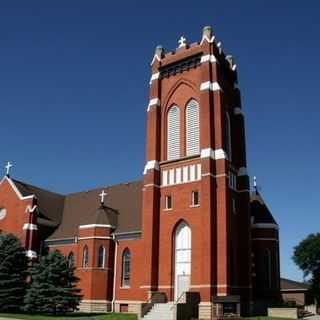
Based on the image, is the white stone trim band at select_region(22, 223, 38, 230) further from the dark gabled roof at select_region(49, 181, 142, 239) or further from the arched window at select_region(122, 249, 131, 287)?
the arched window at select_region(122, 249, 131, 287)

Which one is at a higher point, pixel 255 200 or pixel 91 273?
pixel 255 200

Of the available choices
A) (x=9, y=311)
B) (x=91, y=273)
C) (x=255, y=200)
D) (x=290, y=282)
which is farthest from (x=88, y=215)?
(x=290, y=282)

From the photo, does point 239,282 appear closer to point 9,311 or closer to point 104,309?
point 104,309

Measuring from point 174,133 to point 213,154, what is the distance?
187 inches

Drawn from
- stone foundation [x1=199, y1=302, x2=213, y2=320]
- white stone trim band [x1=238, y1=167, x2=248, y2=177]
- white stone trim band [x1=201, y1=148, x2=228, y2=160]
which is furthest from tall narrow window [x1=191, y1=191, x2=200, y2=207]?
stone foundation [x1=199, y1=302, x2=213, y2=320]

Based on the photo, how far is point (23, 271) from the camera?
39625 mm

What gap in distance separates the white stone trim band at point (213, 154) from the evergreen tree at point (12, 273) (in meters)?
17.2

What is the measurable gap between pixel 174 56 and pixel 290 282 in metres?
40.8

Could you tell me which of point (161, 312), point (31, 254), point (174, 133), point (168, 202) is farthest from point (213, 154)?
point (31, 254)

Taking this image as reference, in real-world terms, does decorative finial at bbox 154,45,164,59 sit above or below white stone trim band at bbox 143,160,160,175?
above

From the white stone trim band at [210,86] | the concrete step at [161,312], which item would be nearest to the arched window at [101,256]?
the concrete step at [161,312]

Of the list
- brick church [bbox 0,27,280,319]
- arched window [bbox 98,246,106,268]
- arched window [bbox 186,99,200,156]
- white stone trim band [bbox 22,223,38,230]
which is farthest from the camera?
white stone trim band [bbox 22,223,38,230]

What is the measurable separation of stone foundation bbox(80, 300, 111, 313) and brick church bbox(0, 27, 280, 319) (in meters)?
0.08

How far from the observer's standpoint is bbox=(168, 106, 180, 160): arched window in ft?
128
